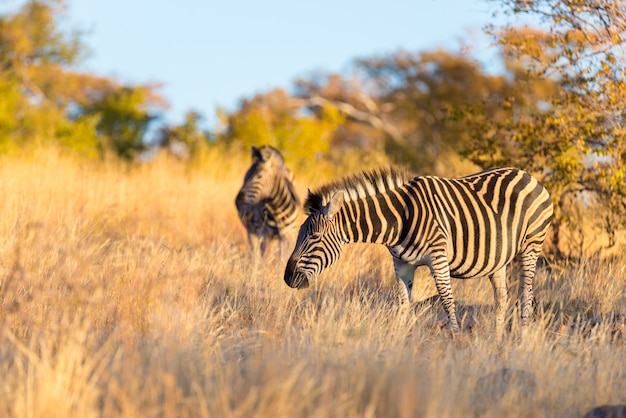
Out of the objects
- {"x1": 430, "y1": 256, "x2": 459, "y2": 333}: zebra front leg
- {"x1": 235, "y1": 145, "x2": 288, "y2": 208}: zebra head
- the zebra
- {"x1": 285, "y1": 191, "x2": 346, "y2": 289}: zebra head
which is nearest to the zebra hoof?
the zebra

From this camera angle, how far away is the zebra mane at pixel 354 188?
25.0ft

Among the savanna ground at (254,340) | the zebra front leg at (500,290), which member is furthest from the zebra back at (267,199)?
the zebra front leg at (500,290)

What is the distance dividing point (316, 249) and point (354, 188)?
0.65 m

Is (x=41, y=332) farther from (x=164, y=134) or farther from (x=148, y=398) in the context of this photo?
(x=164, y=134)

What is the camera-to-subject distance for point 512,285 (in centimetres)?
991

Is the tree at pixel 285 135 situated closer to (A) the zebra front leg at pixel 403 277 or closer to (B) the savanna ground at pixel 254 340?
(B) the savanna ground at pixel 254 340

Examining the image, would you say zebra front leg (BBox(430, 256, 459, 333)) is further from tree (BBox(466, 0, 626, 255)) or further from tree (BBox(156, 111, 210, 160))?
tree (BBox(156, 111, 210, 160))

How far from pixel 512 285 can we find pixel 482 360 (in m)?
4.13

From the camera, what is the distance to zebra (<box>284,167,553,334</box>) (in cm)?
751

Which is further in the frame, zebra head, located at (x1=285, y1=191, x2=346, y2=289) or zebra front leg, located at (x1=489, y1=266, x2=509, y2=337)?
zebra front leg, located at (x1=489, y1=266, x2=509, y2=337)

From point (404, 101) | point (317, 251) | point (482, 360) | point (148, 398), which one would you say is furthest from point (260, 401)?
point (404, 101)

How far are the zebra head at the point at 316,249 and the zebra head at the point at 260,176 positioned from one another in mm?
3864

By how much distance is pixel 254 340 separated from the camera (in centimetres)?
627

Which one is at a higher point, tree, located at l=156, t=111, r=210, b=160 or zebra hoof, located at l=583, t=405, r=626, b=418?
tree, located at l=156, t=111, r=210, b=160
